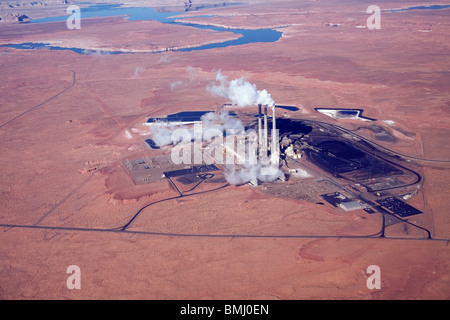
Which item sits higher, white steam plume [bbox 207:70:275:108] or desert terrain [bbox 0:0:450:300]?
white steam plume [bbox 207:70:275:108]

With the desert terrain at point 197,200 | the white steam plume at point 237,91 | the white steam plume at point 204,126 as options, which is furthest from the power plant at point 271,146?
the white steam plume at point 237,91

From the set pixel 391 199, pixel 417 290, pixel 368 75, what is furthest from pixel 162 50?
pixel 417 290

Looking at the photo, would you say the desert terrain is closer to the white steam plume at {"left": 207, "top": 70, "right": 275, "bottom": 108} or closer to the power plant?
the white steam plume at {"left": 207, "top": 70, "right": 275, "bottom": 108}

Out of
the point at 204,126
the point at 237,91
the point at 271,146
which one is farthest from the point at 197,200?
the point at 237,91

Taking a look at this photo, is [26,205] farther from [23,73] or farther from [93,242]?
[23,73]

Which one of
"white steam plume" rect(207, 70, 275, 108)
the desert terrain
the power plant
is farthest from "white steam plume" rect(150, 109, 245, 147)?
the power plant

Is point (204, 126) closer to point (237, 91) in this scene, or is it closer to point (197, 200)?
point (237, 91)
